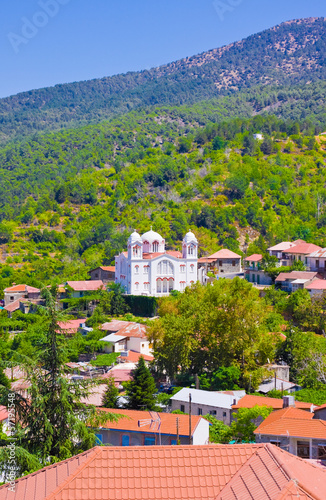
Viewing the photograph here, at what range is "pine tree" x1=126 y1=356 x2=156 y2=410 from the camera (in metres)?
28.2

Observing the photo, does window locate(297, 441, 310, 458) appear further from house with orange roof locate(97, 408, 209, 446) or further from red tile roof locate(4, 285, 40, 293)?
red tile roof locate(4, 285, 40, 293)

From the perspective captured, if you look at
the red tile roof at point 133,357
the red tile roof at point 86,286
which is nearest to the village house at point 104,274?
the red tile roof at point 86,286

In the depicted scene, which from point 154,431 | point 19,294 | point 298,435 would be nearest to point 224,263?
point 19,294

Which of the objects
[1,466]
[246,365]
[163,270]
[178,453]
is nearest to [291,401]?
[246,365]

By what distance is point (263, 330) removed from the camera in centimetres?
3584

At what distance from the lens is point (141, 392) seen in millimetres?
28312

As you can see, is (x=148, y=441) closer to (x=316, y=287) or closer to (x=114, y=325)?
(x=114, y=325)

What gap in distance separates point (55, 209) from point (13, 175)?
106 ft

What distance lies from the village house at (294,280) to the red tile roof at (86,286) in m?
15.6

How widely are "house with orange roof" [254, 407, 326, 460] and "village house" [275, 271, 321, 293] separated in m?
27.6

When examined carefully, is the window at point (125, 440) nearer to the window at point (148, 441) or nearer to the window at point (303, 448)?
the window at point (148, 441)

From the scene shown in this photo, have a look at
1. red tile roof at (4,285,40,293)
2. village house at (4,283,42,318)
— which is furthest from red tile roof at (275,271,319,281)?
red tile roof at (4,285,40,293)

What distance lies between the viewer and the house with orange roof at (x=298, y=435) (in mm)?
20531

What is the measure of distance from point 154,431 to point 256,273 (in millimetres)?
34537
